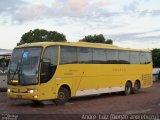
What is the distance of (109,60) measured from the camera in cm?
2681

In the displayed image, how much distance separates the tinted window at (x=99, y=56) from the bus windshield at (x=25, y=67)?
508 centimetres

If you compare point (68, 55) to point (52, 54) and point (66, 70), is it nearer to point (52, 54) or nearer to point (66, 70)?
point (66, 70)

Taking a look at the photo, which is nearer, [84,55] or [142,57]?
[84,55]

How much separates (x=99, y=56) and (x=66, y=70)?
3907 mm

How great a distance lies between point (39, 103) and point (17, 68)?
2.36 metres

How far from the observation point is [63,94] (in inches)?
863

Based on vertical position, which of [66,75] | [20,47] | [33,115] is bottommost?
[33,115]

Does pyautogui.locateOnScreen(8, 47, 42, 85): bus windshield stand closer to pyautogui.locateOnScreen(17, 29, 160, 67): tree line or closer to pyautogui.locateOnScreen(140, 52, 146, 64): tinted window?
pyautogui.locateOnScreen(140, 52, 146, 64): tinted window

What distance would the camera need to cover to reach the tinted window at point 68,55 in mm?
22055

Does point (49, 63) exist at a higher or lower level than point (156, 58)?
lower

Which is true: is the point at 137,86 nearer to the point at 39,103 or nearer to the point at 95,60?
the point at 95,60

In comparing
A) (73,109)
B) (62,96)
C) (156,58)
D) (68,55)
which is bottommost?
(73,109)

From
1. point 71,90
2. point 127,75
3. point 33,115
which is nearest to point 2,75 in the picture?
point 127,75

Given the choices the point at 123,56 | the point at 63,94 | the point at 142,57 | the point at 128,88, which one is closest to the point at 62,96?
the point at 63,94
